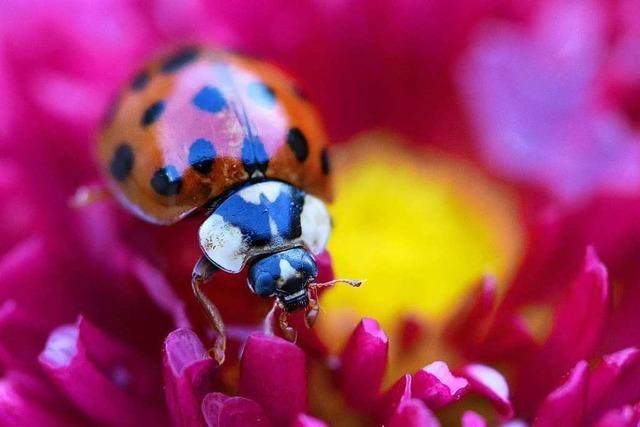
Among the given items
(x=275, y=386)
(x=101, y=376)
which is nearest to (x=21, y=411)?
(x=101, y=376)

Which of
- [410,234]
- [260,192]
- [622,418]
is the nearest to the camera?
[622,418]

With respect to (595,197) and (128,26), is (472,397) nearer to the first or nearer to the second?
(595,197)

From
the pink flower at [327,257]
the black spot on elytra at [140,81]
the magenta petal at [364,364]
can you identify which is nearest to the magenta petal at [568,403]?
the pink flower at [327,257]

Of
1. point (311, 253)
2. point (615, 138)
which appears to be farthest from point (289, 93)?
point (615, 138)

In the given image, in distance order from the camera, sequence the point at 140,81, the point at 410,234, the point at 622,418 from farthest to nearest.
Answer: the point at 410,234 → the point at 140,81 → the point at 622,418

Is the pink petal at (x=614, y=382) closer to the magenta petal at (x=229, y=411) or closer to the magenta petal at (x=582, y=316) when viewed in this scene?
the magenta petal at (x=582, y=316)

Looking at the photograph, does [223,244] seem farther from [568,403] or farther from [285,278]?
[568,403]
